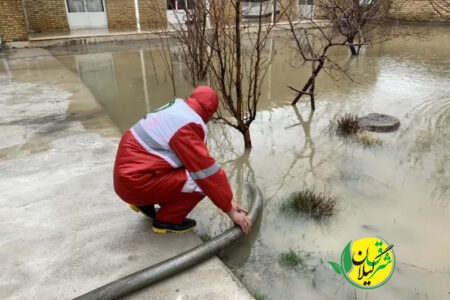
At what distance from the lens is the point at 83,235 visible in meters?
2.48

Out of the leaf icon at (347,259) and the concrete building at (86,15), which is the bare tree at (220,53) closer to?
the leaf icon at (347,259)

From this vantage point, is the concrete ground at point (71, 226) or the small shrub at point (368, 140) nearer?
the concrete ground at point (71, 226)

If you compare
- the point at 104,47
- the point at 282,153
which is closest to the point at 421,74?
the point at 282,153

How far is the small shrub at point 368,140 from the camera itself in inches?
177

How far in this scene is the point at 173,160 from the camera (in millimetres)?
2201

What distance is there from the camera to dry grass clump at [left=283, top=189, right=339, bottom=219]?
307 cm

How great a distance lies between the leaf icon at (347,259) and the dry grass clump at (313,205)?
45cm

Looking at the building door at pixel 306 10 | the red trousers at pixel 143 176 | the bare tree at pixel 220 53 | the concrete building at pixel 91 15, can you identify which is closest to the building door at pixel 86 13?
the concrete building at pixel 91 15

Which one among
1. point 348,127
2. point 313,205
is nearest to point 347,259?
point 313,205

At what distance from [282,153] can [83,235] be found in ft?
8.38

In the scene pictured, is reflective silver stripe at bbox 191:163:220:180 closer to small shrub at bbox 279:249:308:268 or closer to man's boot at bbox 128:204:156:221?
man's boot at bbox 128:204:156:221

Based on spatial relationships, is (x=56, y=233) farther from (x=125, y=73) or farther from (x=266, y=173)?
(x=125, y=73)

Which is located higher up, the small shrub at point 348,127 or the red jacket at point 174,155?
the red jacket at point 174,155

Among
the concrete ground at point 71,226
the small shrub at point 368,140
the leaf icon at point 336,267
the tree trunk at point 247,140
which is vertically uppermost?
the concrete ground at point 71,226
